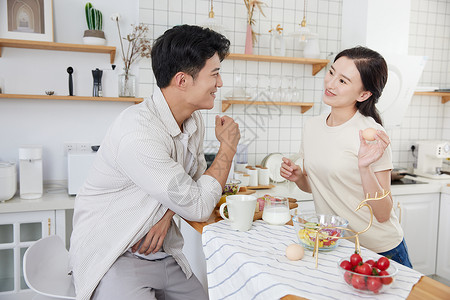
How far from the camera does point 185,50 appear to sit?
60.8 inches

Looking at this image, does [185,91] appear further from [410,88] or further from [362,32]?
[410,88]

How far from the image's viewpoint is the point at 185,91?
1601mm

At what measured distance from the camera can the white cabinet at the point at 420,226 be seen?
3.11 metres

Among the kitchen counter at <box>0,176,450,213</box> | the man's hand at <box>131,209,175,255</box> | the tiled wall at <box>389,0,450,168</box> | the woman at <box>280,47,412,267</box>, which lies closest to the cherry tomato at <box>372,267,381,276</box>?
the woman at <box>280,47,412,267</box>

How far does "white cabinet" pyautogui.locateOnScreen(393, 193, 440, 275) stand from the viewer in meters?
3.11

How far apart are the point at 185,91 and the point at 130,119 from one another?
0.26m

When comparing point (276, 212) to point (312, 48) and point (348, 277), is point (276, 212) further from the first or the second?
Result: point (312, 48)

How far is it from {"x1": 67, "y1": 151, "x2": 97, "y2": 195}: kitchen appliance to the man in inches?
42.3

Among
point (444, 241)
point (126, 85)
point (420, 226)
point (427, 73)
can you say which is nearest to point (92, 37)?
point (126, 85)

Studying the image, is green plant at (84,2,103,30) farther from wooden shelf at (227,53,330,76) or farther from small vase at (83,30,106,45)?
wooden shelf at (227,53,330,76)

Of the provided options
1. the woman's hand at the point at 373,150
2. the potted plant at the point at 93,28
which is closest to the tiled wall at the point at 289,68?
the potted plant at the point at 93,28

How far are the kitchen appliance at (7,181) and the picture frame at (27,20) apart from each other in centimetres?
89

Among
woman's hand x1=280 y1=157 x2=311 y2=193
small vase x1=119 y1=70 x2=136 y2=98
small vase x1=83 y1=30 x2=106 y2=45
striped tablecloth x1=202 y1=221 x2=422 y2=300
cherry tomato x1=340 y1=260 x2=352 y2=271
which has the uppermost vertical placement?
small vase x1=83 y1=30 x2=106 y2=45

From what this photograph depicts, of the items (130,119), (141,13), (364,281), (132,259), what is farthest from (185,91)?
(141,13)
